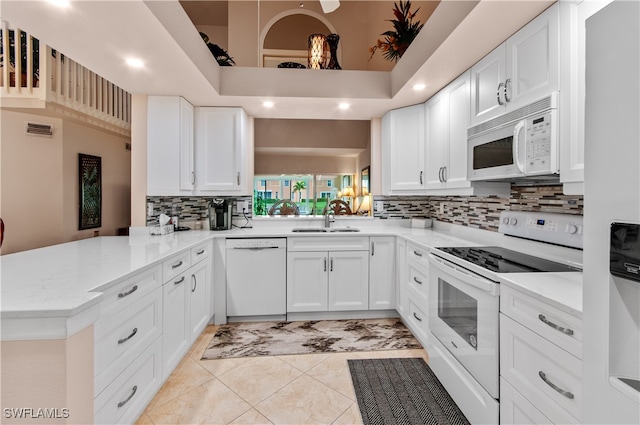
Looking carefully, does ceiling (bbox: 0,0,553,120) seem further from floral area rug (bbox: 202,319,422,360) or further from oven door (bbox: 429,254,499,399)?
floral area rug (bbox: 202,319,422,360)

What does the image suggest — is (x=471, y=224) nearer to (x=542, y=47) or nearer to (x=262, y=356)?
(x=542, y=47)

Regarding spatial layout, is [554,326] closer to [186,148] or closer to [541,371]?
[541,371]

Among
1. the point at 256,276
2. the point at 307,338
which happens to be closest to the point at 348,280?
the point at 307,338

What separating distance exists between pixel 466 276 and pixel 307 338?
1.58 m

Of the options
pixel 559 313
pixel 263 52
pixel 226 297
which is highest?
pixel 263 52

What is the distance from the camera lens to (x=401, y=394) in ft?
6.16

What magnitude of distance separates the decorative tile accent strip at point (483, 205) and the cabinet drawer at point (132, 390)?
98.4 inches

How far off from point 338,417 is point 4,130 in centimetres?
478

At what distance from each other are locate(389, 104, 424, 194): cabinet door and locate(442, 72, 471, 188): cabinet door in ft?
1.63

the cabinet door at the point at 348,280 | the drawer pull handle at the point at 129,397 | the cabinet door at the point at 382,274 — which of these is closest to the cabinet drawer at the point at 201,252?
the drawer pull handle at the point at 129,397

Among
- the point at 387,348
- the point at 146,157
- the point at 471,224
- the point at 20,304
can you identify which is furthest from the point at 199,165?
the point at 471,224

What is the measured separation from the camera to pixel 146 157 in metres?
2.79

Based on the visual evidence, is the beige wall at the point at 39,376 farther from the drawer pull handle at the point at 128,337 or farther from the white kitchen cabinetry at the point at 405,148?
the white kitchen cabinetry at the point at 405,148

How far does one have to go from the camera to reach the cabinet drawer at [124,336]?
48.3 inches
